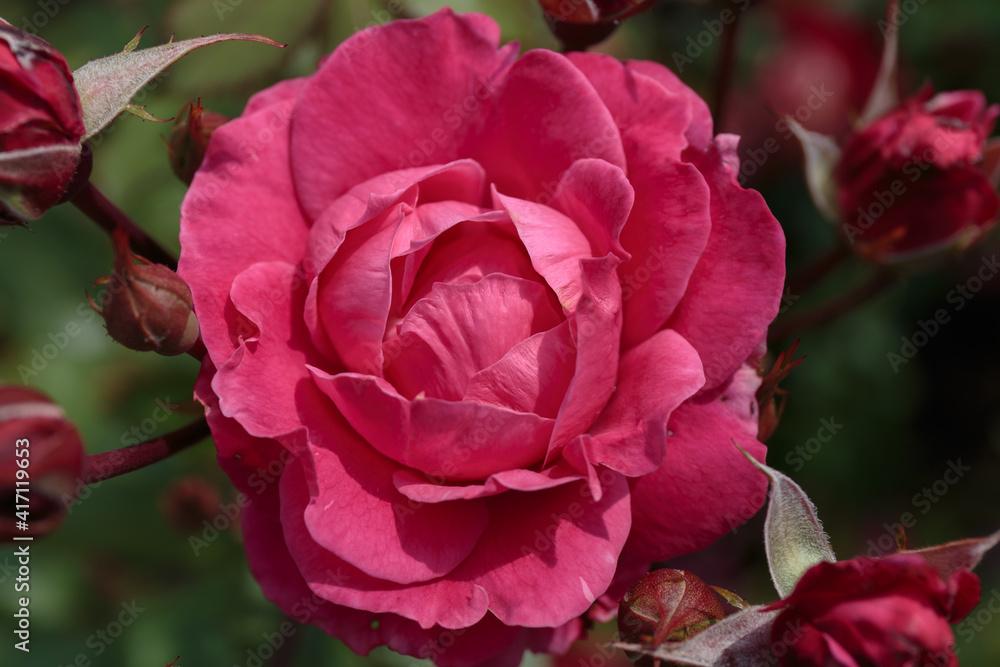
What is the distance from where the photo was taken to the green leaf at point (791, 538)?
1519 millimetres

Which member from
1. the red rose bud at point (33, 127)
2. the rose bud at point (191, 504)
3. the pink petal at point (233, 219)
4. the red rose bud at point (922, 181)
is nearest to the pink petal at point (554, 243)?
the pink petal at point (233, 219)

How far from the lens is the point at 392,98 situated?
1.68 meters

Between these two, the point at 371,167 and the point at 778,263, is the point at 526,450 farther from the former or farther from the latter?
the point at 371,167

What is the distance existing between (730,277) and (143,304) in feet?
3.48

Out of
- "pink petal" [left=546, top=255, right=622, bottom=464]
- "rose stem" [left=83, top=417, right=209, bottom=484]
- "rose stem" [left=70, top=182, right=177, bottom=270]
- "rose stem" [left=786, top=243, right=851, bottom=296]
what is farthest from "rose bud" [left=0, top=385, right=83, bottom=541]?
"rose stem" [left=786, top=243, right=851, bottom=296]

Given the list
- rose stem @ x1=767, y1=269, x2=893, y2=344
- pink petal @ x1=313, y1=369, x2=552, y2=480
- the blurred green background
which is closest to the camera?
pink petal @ x1=313, y1=369, x2=552, y2=480

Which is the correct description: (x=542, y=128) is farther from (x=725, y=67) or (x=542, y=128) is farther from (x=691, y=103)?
(x=725, y=67)

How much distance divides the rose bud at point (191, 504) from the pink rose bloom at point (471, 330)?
1130mm

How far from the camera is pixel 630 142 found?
5.30 feet

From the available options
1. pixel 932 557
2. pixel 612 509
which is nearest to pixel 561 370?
pixel 612 509

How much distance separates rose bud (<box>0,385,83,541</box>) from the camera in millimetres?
1301

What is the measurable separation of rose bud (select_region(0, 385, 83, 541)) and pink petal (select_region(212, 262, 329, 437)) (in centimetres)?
26

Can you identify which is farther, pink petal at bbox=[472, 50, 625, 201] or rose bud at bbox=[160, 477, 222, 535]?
rose bud at bbox=[160, 477, 222, 535]

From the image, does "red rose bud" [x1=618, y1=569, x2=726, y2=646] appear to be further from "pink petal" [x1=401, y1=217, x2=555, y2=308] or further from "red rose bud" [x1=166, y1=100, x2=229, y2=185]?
"red rose bud" [x1=166, y1=100, x2=229, y2=185]
